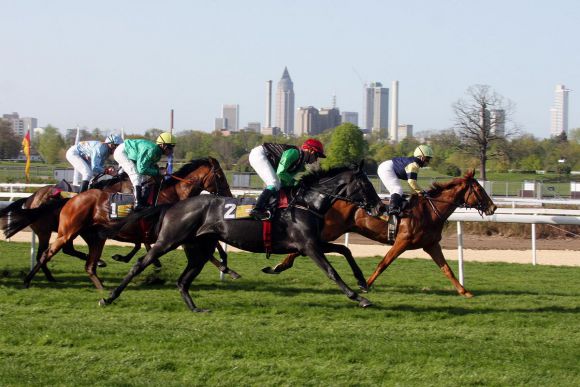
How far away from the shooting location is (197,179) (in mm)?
9133

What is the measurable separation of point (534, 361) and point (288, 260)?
13.2 ft

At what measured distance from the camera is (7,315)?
22.0ft

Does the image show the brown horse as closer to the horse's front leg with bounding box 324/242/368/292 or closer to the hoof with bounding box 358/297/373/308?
the horse's front leg with bounding box 324/242/368/292

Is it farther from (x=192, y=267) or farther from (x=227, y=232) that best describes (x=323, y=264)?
(x=192, y=267)

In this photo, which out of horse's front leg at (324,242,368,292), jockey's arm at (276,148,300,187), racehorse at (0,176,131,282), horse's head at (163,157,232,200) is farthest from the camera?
horse's head at (163,157,232,200)

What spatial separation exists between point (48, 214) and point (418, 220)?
12.8 ft

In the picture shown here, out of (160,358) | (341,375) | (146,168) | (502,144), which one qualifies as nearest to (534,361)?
(341,375)

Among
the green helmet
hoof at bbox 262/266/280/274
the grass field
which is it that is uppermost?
the green helmet

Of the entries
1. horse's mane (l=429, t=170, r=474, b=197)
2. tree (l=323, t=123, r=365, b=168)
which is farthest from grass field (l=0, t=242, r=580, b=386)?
tree (l=323, t=123, r=365, b=168)

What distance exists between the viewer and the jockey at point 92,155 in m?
9.80

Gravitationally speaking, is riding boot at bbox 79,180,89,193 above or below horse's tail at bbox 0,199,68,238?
above

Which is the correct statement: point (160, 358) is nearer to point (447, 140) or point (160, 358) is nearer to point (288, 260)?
point (288, 260)

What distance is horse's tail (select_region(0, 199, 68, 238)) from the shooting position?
8758mm

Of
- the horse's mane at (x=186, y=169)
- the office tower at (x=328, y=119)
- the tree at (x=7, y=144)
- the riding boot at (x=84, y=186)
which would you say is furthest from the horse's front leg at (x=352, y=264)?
the office tower at (x=328, y=119)
